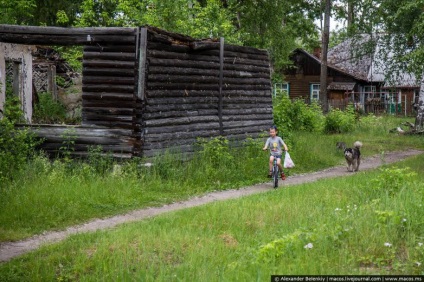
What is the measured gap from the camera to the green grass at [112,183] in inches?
360

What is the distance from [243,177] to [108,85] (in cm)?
373

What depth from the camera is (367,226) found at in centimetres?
666

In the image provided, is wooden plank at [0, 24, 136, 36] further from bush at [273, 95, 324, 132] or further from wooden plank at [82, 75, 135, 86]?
bush at [273, 95, 324, 132]

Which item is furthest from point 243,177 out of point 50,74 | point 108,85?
point 50,74

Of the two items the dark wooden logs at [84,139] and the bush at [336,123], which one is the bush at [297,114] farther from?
the dark wooden logs at [84,139]

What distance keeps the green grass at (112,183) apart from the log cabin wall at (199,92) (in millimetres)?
624

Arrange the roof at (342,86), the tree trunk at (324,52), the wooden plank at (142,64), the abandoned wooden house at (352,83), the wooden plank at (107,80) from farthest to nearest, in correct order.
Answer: the roof at (342,86) → the abandoned wooden house at (352,83) → the tree trunk at (324,52) → the wooden plank at (107,80) → the wooden plank at (142,64)

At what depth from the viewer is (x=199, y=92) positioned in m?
14.6

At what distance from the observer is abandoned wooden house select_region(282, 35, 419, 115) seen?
143ft

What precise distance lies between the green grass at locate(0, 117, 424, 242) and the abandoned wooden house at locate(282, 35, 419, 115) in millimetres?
28687

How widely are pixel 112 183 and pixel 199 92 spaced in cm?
440

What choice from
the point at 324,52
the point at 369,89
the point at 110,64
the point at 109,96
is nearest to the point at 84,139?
the point at 109,96

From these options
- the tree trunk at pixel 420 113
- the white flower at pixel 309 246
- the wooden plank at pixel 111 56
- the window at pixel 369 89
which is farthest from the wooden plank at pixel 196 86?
the window at pixel 369 89

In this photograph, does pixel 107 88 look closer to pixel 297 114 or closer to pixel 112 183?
pixel 112 183
